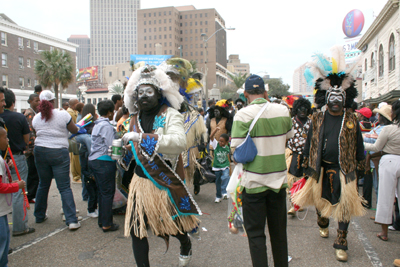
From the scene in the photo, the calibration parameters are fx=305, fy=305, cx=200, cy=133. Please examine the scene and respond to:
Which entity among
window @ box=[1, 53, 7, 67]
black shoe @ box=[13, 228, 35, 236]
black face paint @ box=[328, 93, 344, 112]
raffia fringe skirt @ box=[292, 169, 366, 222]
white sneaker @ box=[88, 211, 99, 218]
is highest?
window @ box=[1, 53, 7, 67]

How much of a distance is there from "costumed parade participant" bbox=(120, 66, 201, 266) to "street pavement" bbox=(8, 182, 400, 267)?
75 cm

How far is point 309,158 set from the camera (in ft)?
13.0

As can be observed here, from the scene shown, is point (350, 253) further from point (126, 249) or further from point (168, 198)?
point (126, 249)

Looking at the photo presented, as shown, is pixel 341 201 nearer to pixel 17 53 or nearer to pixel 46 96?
pixel 46 96

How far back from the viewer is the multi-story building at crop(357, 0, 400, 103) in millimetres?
19984

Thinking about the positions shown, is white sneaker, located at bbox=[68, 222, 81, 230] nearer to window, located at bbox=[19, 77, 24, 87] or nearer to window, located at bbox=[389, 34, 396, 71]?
window, located at bbox=[389, 34, 396, 71]

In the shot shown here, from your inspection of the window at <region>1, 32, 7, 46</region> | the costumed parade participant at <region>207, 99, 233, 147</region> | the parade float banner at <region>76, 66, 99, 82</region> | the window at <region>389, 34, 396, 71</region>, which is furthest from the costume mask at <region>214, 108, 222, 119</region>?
the parade float banner at <region>76, 66, 99, 82</region>

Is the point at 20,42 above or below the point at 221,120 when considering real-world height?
above

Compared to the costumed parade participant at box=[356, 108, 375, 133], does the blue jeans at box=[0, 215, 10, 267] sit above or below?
below

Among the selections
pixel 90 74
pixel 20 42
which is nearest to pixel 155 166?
pixel 20 42

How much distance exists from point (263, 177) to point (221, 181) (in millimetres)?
3448

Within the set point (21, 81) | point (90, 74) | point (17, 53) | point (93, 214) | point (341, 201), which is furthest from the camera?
point (90, 74)

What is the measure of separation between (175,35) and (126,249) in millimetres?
110854

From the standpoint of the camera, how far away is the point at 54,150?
4.42 metres
